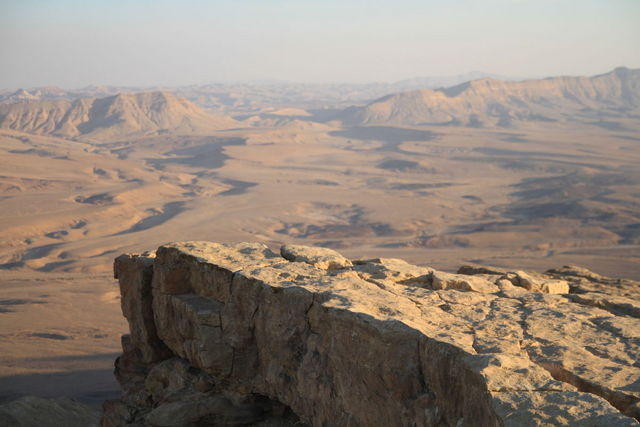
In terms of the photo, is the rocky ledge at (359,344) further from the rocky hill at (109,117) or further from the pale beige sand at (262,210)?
the rocky hill at (109,117)

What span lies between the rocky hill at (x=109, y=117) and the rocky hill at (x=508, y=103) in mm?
41581

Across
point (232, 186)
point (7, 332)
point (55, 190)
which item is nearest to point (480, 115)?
point (232, 186)

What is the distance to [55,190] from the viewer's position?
2470 inches

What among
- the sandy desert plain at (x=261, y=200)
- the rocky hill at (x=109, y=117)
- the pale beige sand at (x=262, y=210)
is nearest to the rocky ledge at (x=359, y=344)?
the sandy desert plain at (x=261, y=200)

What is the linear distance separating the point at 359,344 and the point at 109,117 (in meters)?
128

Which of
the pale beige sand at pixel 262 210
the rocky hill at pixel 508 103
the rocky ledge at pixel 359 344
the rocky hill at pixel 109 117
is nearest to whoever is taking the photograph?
the rocky ledge at pixel 359 344

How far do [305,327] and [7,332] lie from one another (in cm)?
2022

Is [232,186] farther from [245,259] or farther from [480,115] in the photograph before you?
[480,115]

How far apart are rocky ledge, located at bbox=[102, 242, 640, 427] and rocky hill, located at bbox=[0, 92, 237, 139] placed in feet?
374

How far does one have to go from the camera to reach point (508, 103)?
149250mm

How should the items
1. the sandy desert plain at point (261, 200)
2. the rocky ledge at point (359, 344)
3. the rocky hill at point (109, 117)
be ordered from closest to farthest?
the rocky ledge at point (359, 344)
the sandy desert plain at point (261, 200)
the rocky hill at point (109, 117)

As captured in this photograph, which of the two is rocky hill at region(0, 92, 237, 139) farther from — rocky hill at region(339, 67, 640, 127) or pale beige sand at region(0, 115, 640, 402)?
rocky hill at region(339, 67, 640, 127)

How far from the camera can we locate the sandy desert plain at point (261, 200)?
26156 mm

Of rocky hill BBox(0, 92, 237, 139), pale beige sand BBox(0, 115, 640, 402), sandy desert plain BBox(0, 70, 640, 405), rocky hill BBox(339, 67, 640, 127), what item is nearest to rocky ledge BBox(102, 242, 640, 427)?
sandy desert plain BBox(0, 70, 640, 405)
